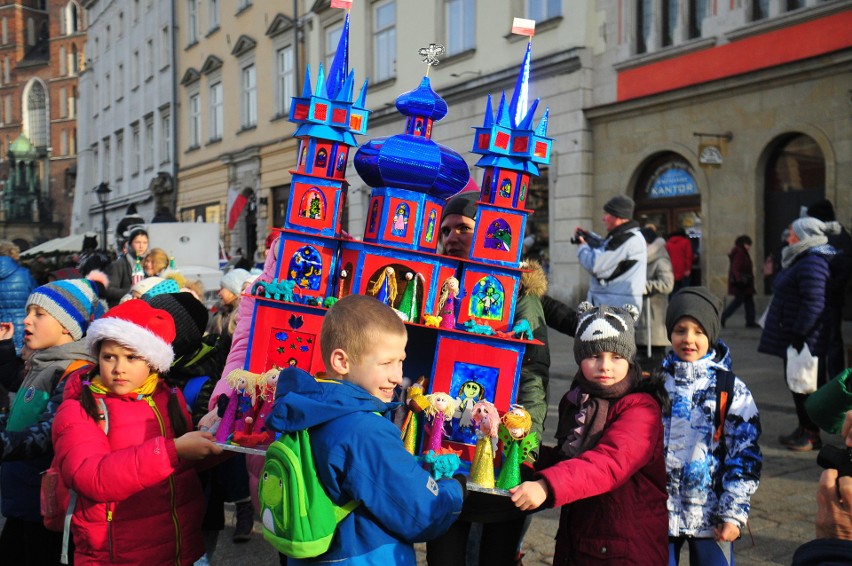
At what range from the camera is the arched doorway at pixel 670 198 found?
14.3 metres

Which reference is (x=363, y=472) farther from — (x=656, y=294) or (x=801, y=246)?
(x=656, y=294)

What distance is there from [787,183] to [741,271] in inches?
61.7

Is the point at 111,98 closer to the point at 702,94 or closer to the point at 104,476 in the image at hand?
the point at 702,94

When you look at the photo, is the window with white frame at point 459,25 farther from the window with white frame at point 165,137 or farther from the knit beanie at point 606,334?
the window with white frame at point 165,137

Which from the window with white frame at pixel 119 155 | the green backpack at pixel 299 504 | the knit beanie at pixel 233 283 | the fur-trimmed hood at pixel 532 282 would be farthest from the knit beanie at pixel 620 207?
the window with white frame at pixel 119 155

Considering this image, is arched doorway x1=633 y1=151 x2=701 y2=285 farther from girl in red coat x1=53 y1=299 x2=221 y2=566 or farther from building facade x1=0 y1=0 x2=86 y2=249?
building facade x1=0 y1=0 x2=86 y2=249

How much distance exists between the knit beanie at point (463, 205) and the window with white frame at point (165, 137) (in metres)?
31.4

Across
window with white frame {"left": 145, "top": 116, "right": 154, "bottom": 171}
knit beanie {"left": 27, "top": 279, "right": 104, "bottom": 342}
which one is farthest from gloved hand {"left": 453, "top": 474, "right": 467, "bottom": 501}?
window with white frame {"left": 145, "top": 116, "right": 154, "bottom": 171}

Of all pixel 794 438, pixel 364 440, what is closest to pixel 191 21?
pixel 794 438

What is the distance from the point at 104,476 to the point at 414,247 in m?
1.42

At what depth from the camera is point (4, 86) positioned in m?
69.6

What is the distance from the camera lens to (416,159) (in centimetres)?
324

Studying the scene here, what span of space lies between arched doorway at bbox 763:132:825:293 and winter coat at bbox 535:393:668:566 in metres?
10.9

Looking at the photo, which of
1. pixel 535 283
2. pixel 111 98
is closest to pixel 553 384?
pixel 535 283
